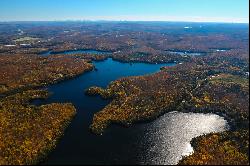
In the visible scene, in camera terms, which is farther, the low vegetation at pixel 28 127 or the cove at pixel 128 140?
the cove at pixel 128 140

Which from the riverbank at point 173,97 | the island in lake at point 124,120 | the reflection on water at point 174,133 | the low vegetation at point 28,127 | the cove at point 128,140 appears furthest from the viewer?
the riverbank at point 173,97

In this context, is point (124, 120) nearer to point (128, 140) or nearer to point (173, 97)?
point (128, 140)

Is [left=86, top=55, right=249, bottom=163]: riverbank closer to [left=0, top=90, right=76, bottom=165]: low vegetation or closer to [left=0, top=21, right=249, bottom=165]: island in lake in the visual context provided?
[left=0, top=21, right=249, bottom=165]: island in lake

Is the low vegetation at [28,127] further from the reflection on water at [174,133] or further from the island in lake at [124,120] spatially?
the reflection on water at [174,133]

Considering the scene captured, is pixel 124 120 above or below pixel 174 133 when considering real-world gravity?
above

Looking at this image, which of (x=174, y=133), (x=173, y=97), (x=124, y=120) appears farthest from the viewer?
(x=173, y=97)

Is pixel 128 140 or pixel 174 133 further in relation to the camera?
pixel 174 133

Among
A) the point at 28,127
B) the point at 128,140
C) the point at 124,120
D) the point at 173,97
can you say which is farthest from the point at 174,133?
the point at 28,127

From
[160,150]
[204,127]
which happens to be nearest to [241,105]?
[204,127]

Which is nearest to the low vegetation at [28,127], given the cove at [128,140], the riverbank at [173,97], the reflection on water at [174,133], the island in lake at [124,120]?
the island in lake at [124,120]
